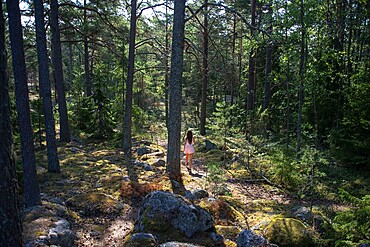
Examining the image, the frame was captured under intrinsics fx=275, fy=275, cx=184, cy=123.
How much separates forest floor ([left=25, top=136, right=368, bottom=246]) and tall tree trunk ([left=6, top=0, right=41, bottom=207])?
968 millimetres

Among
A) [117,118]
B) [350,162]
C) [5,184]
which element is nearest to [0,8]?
[5,184]

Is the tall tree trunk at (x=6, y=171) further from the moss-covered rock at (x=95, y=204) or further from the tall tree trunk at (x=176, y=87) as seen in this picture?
the tall tree trunk at (x=176, y=87)

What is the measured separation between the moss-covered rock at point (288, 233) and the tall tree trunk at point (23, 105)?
4.76 metres

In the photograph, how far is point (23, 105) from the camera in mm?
5543

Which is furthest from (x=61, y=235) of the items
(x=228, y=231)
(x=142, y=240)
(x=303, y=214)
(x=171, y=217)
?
(x=303, y=214)

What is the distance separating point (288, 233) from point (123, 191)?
4.33 meters

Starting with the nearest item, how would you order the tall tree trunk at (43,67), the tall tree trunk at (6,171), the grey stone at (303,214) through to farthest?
the tall tree trunk at (6,171) → the grey stone at (303,214) → the tall tree trunk at (43,67)

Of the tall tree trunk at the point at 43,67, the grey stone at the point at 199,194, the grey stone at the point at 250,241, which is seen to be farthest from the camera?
the tall tree trunk at the point at 43,67

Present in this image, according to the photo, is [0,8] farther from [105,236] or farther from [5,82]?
[105,236]

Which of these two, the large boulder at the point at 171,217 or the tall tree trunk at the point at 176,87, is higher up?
the tall tree trunk at the point at 176,87

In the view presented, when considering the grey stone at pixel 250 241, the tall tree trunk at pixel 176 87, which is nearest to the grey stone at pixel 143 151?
the tall tree trunk at pixel 176 87

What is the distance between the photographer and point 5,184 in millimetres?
2816

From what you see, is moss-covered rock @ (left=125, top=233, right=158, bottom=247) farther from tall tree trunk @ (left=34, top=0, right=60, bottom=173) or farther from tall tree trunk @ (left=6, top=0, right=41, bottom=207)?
tall tree trunk @ (left=34, top=0, right=60, bottom=173)

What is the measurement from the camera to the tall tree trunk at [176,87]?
7.92 meters
